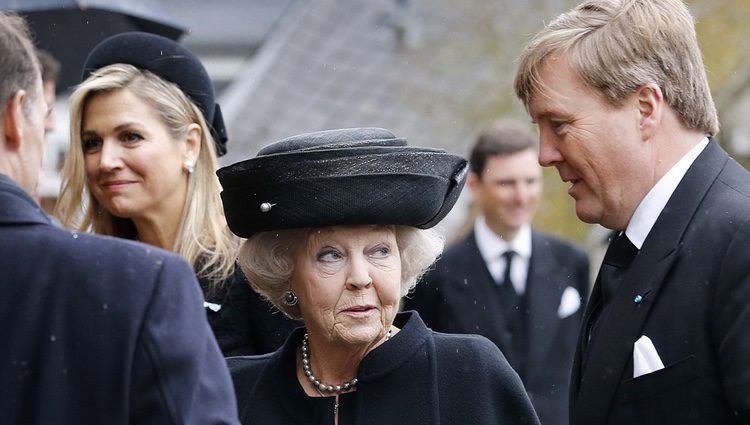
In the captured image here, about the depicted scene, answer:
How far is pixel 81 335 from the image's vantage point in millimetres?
3053

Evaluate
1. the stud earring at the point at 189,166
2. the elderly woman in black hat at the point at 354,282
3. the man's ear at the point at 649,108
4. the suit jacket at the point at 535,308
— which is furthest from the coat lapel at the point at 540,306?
the man's ear at the point at 649,108

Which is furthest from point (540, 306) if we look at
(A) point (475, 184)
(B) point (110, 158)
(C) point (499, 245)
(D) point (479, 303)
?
(B) point (110, 158)

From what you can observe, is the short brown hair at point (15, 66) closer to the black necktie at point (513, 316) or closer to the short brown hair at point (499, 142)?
the black necktie at point (513, 316)

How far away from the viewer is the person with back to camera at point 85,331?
3043 millimetres

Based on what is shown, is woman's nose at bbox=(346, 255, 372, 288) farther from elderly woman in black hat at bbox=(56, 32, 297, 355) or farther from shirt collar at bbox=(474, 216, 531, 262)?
shirt collar at bbox=(474, 216, 531, 262)

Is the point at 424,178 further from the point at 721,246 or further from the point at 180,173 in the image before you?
the point at 180,173

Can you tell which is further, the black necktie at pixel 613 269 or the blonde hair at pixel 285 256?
the blonde hair at pixel 285 256

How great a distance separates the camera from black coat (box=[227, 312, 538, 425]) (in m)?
3.96

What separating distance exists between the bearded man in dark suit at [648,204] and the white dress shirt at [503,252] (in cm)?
361

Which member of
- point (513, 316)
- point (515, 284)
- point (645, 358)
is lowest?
point (513, 316)

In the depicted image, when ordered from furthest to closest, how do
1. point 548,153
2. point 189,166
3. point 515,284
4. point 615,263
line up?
1. point 515,284
2. point 189,166
3. point 548,153
4. point 615,263

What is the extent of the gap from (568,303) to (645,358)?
392 centimetres

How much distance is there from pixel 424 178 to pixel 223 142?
5.62 feet

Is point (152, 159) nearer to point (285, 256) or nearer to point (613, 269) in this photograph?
point (285, 256)
